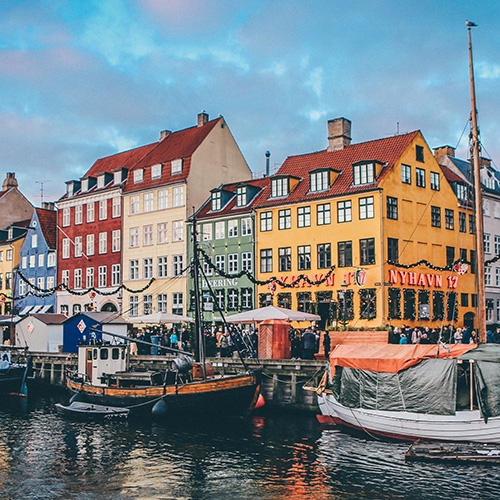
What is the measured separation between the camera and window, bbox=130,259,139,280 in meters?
59.1

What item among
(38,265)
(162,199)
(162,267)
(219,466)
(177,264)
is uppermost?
(162,199)

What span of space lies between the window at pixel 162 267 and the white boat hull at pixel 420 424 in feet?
104

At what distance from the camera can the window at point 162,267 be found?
57.2m

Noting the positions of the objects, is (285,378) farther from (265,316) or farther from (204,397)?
(204,397)

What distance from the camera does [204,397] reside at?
2834 centimetres

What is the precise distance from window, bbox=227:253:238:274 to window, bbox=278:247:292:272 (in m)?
3.93

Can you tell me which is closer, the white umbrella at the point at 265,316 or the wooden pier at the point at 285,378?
the wooden pier at the point at 285,378

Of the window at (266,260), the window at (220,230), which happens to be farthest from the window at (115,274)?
the window at (266,260)

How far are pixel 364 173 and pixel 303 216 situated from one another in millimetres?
4914

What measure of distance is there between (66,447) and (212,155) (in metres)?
36.6

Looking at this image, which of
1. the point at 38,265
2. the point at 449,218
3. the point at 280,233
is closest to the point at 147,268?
the point at 280,233

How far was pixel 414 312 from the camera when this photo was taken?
151 feet

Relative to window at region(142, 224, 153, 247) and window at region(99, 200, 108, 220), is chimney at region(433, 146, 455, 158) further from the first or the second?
window at region(99, 200, 108, 220)

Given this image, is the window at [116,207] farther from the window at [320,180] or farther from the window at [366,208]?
the window at [366,208]
